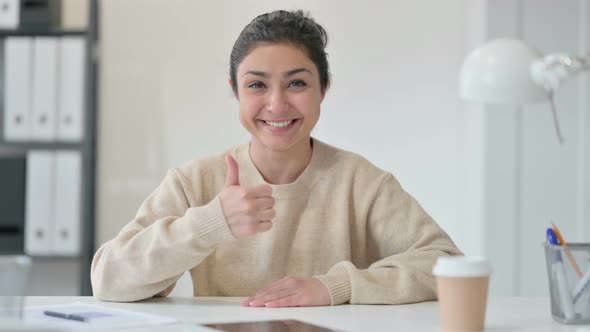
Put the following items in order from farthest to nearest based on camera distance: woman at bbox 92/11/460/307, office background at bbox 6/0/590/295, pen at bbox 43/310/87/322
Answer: office background at bbox 6/0/590/295, woman at bbox 92/11/460/307, pen at bbox 43/310/87/322

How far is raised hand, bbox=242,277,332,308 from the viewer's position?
5.28ft

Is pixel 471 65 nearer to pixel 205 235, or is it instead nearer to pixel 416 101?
pixel 205 235

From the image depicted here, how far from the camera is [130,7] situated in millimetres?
3459

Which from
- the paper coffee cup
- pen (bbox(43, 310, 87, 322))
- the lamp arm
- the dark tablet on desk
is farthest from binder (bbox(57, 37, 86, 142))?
the lamp arm

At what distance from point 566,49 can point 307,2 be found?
1.03m

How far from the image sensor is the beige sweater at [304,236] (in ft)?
5.64

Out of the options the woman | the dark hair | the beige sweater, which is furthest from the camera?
the dark hair

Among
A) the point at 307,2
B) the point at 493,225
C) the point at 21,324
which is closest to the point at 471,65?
the point at 21,324

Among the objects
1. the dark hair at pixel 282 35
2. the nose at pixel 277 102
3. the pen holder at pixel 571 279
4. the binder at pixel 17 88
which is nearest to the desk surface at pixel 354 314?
the pen holder at pixel 571 279

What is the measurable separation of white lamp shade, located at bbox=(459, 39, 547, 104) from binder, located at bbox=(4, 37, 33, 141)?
236 cm

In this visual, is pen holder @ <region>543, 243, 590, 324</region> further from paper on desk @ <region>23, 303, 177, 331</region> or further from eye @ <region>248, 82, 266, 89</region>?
eye @ <region>248, 82, 266, 89</region>

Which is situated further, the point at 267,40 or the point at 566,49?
the point at 566,49

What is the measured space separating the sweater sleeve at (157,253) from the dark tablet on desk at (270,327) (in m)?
0.25

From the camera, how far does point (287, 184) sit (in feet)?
6.45
